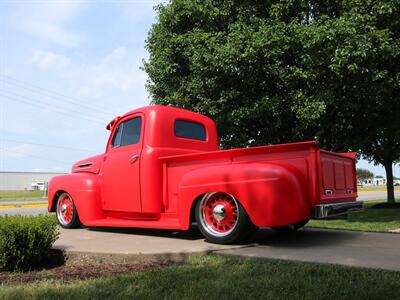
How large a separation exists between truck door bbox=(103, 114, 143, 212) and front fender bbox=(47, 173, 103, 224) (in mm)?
228

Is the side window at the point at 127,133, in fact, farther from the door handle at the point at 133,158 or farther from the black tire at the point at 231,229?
the black tire at the point at 231,229

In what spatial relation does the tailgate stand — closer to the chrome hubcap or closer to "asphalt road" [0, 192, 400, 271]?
"asphalt road" [0, 192, 400, 271]

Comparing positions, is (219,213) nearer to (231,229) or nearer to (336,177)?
(231,229)

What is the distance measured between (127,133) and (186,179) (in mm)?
1883

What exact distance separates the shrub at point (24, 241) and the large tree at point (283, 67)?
6170 mm

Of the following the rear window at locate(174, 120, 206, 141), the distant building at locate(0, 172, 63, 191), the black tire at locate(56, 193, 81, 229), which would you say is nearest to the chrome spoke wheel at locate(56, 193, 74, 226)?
the black tire at locate(56, 193, 81, 229)

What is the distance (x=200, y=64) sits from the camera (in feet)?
38.2

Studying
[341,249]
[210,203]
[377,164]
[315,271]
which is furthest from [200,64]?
[377,164]

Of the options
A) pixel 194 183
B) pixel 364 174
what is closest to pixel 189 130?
pixel 194 183

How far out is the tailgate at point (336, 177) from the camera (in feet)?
20.9

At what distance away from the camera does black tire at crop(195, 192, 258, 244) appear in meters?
6.34

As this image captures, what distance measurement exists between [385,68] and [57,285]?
8.77 meters

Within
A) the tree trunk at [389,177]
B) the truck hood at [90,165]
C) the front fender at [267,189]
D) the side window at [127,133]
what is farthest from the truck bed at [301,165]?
the tree trunk at [389,177]

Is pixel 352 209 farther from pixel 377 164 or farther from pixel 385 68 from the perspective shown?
pixel 377 164
